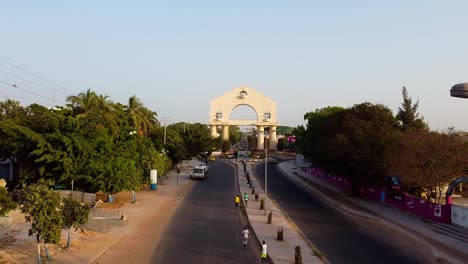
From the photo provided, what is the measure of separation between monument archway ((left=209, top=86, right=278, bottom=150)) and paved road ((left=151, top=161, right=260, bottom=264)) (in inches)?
3539

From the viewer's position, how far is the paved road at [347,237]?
2348 centimetres

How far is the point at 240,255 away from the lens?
22766 millimetres

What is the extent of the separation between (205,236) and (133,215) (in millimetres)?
9283

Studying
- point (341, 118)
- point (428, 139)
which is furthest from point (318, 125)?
point (428, 139)

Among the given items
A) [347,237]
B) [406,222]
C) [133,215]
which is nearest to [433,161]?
[406,222]

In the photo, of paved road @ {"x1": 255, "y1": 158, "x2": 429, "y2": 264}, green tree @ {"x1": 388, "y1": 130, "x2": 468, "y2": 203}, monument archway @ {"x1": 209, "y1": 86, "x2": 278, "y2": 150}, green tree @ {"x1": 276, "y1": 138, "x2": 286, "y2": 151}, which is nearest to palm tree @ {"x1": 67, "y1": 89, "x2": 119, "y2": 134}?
paved road @ {"x1": 255, "y1": 158, "x2": 429, "y2": 264}

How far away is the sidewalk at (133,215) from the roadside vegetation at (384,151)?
17.0 meters

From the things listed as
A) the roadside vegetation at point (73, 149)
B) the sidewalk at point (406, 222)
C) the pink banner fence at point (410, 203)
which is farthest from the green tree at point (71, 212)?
the pink banner fence at point (410, 203)

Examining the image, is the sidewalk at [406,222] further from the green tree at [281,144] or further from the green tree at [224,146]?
the green tree at [281,144]

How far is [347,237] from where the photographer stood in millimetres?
28297

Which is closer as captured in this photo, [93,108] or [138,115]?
[93,108]

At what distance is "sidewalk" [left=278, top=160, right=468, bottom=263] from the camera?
25.5 meters

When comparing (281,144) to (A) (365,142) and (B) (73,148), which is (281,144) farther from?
(B) (73,148)

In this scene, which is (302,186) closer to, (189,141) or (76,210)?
(189,141)
